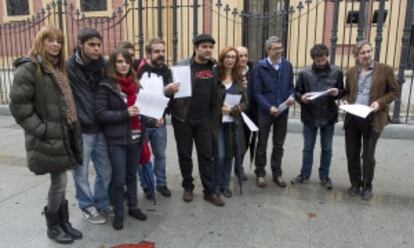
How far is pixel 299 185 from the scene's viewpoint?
5090mm

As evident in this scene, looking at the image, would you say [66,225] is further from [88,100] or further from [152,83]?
[152,83]

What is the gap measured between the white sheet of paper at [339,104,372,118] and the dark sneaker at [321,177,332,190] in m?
1.08

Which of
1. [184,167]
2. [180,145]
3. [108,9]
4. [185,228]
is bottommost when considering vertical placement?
[185,228]

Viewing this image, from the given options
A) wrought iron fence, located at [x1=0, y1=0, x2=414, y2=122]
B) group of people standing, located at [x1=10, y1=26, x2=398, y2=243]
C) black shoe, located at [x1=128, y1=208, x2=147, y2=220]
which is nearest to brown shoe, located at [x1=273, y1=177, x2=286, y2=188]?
group of people standing, located at [x1=10, y1=26, x2=398, y2=243]

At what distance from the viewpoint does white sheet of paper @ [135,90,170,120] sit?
3771mm

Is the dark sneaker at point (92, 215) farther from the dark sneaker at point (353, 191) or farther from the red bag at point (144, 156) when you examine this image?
the dark sneaker at point (353, 191)

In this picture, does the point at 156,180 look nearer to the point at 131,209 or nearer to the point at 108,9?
the point at 131,209

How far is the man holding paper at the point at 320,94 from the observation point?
4.60 meters

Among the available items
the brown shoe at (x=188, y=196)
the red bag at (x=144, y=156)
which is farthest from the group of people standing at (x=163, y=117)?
the red bag at (x=144, y=156)

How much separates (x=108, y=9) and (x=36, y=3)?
10.8ft

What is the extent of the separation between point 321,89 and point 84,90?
267 cm

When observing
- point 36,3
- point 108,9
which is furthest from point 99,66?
point 36,3

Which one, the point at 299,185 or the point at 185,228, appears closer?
the point at 185,228

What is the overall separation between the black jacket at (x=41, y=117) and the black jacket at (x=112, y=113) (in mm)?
288
